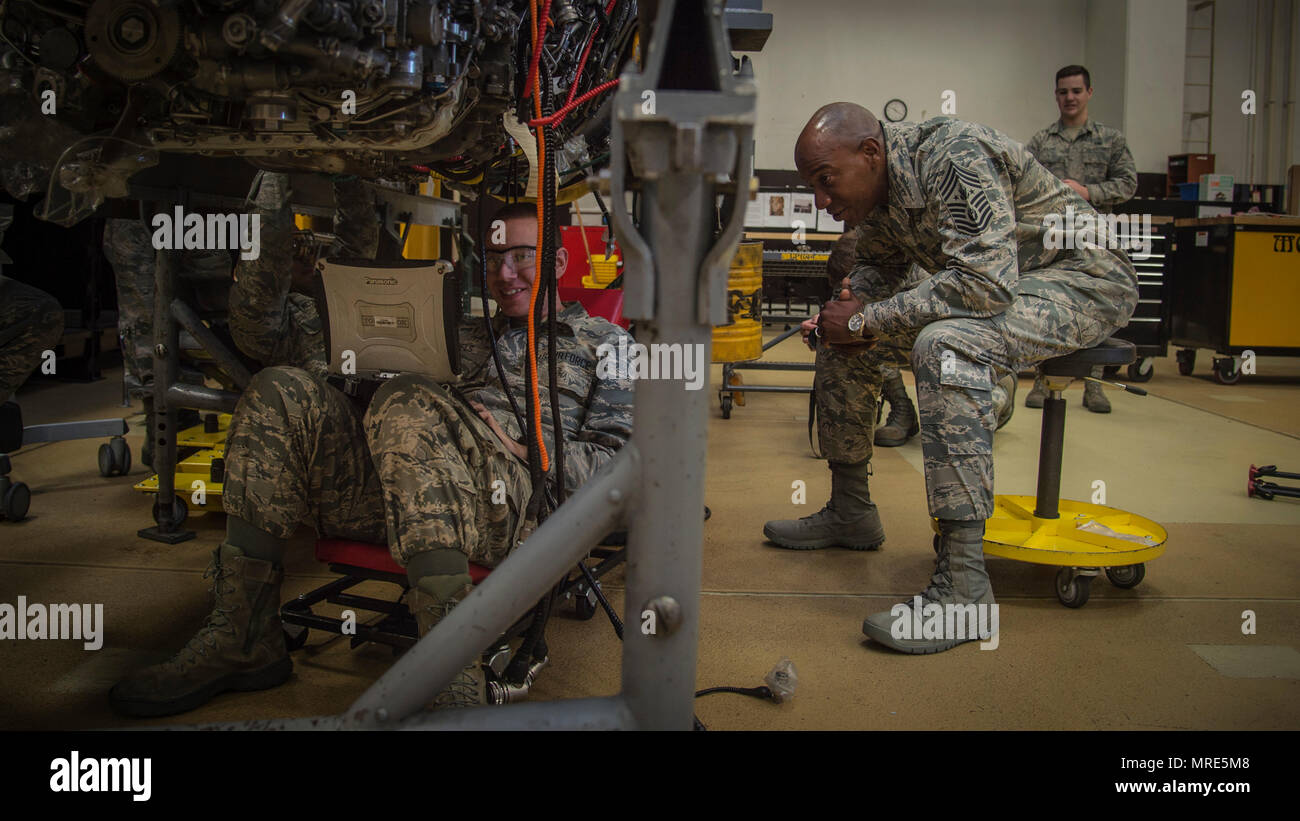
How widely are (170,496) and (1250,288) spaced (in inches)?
240

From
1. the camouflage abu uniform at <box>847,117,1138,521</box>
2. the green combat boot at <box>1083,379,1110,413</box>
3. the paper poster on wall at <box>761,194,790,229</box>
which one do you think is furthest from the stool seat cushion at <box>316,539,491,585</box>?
the paper poster on wall at <box>761,194,790,229</box>

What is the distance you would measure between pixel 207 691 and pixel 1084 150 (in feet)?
15.1

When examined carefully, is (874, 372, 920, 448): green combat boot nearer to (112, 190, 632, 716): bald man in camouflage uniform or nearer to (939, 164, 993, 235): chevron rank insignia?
(939, 164, 993, 235): chevron rank insignia

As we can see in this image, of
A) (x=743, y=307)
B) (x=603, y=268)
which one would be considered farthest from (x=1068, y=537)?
(x=603, y=268)

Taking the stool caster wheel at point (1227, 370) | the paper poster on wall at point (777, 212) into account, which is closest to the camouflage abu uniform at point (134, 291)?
the paper poster on wall at point (777, 212)

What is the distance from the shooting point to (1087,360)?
2152mm

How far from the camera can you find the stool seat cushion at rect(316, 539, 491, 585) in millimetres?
1653

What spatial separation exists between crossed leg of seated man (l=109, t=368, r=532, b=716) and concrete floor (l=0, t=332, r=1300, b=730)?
76mm

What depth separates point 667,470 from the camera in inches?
40.1

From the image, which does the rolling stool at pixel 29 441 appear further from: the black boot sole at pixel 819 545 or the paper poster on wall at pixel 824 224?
the paper poster on wall at pixel 824 224

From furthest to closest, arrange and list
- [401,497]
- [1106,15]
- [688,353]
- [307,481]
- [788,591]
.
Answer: [1106,15]
[788,591]
[307,481]
[401,497]
[688,353]

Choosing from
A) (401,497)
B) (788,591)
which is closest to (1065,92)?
(788,591)

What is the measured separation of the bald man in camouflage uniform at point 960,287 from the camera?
1997mm

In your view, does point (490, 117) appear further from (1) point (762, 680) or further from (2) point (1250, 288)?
(2) point (1250, 288)
